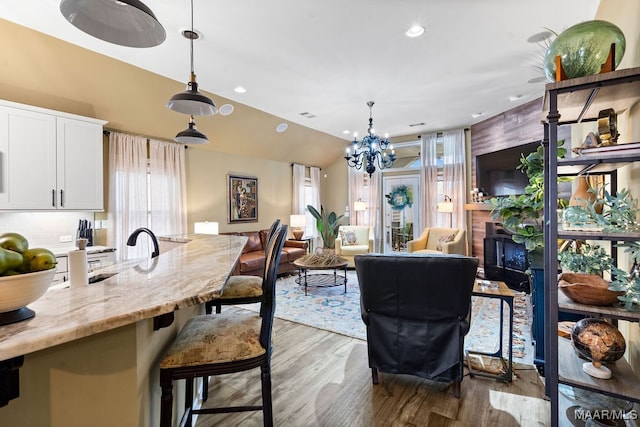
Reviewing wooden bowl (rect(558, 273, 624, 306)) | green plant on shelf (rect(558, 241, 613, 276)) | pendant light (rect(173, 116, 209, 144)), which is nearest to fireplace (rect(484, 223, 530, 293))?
green plant on shelf (rect(558, 241, 613, 276))


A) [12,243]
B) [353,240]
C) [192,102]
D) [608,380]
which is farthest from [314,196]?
[12,243]

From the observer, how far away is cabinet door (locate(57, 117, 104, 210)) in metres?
3.41

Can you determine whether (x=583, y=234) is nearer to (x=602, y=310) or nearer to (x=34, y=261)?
(x=602, y=310)

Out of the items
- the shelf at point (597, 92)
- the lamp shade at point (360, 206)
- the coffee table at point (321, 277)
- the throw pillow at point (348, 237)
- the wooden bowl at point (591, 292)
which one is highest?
the shelf at point (597, 92)

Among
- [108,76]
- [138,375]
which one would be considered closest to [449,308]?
[138,375]

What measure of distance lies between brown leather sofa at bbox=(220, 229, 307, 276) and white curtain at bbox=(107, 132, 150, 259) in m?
1.52

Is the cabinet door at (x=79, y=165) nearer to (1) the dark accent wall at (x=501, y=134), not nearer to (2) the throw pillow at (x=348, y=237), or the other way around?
(2) the throw pillow at (x=348, y=237)

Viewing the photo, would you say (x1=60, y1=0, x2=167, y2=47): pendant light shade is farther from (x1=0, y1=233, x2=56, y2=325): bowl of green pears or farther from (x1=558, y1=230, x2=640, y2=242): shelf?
(x1=558, y1=230, x2=640, y2=242): shelf

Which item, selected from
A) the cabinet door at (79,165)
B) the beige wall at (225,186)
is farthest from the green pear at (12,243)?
the beige wall at (225,186)

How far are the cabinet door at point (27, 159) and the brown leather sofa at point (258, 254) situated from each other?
2652 mm

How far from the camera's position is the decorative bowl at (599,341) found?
4.79ft

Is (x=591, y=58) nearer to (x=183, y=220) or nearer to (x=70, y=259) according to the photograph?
(x=70, y=259)

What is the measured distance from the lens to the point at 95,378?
3.56 ft

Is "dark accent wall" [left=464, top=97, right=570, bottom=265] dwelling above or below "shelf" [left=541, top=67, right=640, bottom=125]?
above
